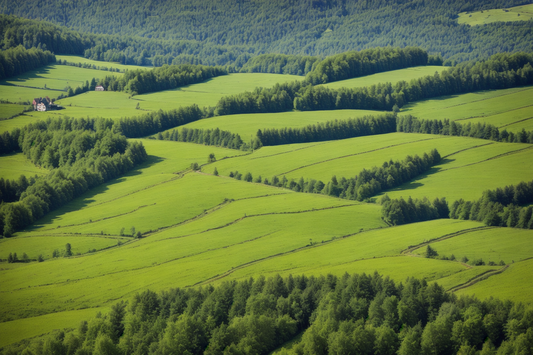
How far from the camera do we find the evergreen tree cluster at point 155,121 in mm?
156962

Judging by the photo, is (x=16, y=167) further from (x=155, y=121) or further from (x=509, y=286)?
(x=509, y=286)

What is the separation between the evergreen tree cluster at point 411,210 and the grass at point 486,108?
42.6m

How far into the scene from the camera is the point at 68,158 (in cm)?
13262

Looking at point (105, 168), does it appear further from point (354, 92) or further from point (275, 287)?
point (354, 92)

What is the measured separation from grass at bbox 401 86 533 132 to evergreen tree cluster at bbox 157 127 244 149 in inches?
2087

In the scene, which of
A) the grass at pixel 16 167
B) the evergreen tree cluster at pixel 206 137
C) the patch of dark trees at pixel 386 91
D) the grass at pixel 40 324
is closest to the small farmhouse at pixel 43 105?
the grass at pixel 16 167

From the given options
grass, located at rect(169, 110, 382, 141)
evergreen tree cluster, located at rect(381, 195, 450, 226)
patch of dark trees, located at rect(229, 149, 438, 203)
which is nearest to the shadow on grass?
patch of dark trees, located at rect(229, 149, 438, 203)

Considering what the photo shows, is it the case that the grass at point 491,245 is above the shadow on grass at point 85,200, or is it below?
below

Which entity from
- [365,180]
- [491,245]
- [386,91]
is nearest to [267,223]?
[365,180]

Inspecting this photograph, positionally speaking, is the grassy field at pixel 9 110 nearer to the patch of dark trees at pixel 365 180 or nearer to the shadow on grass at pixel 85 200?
the shadow on grass at pixel 85 200

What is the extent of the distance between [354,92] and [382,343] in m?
134

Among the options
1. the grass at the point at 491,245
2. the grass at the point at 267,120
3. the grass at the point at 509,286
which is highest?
the grass at the point at 267,120

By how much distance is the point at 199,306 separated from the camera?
66.9 metres

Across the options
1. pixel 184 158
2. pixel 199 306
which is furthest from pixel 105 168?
pixel 199 306
